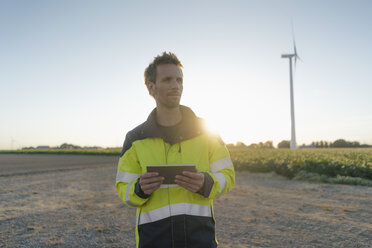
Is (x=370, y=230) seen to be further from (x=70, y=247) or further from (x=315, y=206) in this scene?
(x=70, y=247)

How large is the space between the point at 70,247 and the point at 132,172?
3.24m

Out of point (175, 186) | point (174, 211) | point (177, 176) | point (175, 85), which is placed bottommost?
point (174, 211)

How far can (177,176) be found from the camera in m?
1.70

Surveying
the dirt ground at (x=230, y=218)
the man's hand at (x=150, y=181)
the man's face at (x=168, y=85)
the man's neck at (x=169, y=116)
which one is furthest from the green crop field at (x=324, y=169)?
the man's hand at (x=150, y=181)

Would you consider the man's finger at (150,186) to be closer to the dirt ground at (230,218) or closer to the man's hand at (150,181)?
the man's hand at (150,181)

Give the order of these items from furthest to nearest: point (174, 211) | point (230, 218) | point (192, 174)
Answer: point (230, 218) < point (174, 211) < point (192, 174)

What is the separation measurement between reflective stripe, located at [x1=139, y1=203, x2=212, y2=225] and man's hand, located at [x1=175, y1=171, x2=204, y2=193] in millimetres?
269

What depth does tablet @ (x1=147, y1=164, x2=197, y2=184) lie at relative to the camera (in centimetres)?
169

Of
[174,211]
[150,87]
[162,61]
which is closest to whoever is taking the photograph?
[174,211]

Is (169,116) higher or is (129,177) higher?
(169,116)

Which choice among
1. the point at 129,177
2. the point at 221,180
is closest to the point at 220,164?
the point at 221,180

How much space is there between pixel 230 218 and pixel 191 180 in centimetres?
485

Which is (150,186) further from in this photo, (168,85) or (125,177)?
(168,85)

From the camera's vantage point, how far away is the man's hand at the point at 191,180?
1.70m
